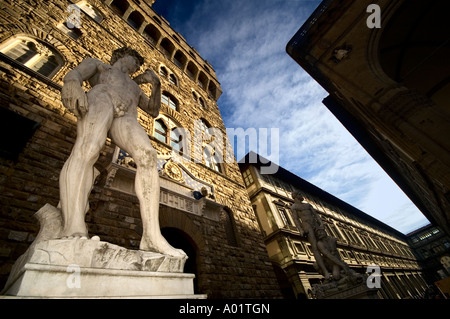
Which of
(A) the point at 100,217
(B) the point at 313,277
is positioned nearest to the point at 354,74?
(A) the point at 100,217

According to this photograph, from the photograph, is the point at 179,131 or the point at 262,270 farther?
the point at 179,131

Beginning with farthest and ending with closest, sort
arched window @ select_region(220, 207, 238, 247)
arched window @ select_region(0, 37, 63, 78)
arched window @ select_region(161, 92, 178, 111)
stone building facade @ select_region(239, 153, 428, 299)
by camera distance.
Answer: stone building facade @ select_region(239, 153, 428, 299)
arched window @ select_region(161, 92, 178, 111)
arched window @ select_region(220, 207, 238, 247)
arched window @ select_region(0, 37, 63, 78)

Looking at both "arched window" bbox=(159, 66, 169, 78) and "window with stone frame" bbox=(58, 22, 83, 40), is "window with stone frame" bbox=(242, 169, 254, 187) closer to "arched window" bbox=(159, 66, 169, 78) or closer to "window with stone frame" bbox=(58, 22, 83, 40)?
"arched window" bbox=(159, 66, 169, 78)

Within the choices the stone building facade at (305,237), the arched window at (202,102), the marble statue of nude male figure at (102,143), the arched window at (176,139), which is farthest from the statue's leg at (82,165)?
the arched window at (202,102)

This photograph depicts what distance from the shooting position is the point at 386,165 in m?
11.7

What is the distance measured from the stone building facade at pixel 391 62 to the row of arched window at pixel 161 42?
21.8 ft

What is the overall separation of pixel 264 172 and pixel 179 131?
12.1 meters

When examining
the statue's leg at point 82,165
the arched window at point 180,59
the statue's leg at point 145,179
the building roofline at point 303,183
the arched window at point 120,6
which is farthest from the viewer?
the building roofline at point 303,183

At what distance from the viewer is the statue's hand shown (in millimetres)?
1683

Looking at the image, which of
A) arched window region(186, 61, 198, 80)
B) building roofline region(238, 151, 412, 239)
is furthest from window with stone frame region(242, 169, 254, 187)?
arched window region(186, 61, 198, 80)

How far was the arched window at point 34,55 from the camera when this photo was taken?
13.5 feet

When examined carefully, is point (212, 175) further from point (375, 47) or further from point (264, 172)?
point (264, 172)

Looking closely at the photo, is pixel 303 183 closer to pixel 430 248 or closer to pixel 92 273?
pixel 92 273

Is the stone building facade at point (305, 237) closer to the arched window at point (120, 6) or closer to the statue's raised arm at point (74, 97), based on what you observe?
the statue's raised arm at point (74, 97)
